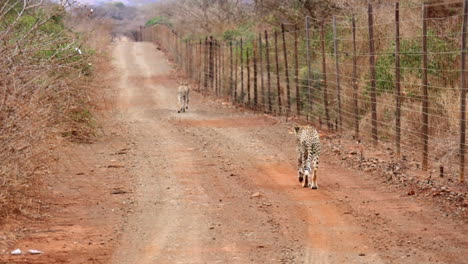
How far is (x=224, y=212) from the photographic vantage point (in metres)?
10.3

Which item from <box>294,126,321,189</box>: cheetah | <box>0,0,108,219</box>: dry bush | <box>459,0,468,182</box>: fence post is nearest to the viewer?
<box>0,0,108,219</box>: dry bush

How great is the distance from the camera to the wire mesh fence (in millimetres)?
13141

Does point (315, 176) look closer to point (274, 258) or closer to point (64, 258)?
point (274, 258)

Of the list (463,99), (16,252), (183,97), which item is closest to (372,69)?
(463,99)

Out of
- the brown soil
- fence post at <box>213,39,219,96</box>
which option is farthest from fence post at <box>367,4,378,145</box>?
fence post at <box>213,39,219,96</box>

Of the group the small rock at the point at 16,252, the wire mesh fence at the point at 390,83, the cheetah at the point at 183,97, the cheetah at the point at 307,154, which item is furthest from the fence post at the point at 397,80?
the cheetah at the point at 183,97

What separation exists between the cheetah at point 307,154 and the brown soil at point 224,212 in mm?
188

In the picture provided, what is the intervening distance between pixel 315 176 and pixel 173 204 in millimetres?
2352

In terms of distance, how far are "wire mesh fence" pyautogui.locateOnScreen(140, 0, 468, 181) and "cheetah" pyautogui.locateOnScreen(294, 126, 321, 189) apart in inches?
71.6

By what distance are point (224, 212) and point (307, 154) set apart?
255 centimetres

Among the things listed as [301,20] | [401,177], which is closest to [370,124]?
[401,177]

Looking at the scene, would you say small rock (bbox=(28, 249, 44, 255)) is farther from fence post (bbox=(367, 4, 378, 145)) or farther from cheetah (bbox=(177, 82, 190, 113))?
cheetah (bbox=(177, 82, 190, 113))

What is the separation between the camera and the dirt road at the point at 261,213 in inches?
326

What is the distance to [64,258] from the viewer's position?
8109mm
